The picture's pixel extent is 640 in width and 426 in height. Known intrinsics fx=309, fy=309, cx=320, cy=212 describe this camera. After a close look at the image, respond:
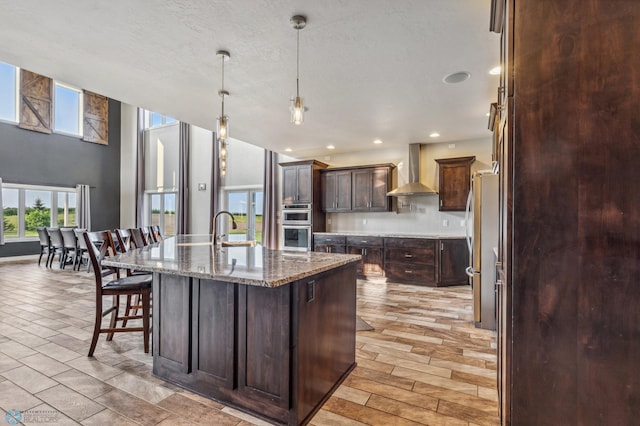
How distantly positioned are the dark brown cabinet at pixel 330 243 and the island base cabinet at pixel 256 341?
148 inches

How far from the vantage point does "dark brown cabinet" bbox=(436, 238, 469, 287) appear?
5.16 m

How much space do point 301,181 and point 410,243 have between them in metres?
2.51

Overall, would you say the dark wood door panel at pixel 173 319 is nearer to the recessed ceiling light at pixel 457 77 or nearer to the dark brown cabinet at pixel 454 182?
the recessed ceiling light at pixel 457 77

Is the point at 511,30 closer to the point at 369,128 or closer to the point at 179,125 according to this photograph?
the point at 369,128

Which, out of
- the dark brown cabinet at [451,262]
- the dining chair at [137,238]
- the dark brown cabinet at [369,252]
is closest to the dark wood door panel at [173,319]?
the dining chair at [137,238]

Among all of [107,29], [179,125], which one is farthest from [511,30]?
[179,125]

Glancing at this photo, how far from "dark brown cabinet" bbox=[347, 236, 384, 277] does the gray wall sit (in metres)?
8.11

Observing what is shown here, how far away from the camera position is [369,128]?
16.3ft

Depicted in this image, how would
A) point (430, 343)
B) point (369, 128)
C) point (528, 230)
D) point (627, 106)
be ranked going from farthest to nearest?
point (369, 128), point (430, 343), point (528, 230), point (627, 106)

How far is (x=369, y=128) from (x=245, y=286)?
3.83 meters

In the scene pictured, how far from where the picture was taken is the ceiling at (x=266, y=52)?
7.04ft

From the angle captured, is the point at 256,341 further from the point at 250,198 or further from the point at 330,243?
the point at 250,198

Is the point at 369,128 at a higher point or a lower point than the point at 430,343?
higher

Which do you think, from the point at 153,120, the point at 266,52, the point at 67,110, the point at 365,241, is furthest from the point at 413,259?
the point at 67,110
